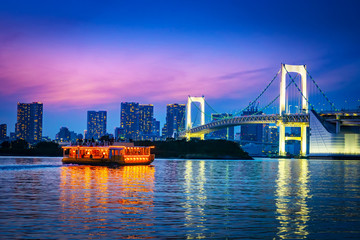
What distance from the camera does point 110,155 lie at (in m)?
63.6

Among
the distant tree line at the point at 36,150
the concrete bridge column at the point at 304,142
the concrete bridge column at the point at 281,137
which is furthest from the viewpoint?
the distant tree line at the point at 36,150

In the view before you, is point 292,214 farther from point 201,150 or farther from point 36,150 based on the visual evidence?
point 36,150

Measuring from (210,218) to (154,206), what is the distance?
3.42 metres

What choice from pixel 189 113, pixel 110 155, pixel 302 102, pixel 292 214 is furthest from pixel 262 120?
pixel 292 214

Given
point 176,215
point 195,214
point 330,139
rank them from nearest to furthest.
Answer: point 176,215, point 195,214, point 330,139

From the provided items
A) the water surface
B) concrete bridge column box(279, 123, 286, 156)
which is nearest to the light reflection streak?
the water surface

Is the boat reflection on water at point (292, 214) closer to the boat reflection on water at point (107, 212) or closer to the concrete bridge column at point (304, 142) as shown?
the boat reflection on water at point (107, 212)

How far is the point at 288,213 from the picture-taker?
16.4 meters

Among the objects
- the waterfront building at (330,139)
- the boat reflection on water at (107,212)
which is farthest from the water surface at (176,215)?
the waterfront building at (330,139)

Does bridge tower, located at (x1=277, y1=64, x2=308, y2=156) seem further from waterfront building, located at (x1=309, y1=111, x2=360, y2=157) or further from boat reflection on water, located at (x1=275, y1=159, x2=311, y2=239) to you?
boat reflection on water, located at (x1=275, y1=159, x2=311, y2=239)

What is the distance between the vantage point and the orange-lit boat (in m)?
63.3

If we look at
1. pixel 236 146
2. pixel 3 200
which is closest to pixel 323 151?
pixel 236 146

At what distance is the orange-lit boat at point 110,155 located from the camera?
6326cm

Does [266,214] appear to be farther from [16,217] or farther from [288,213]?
[16,217]
